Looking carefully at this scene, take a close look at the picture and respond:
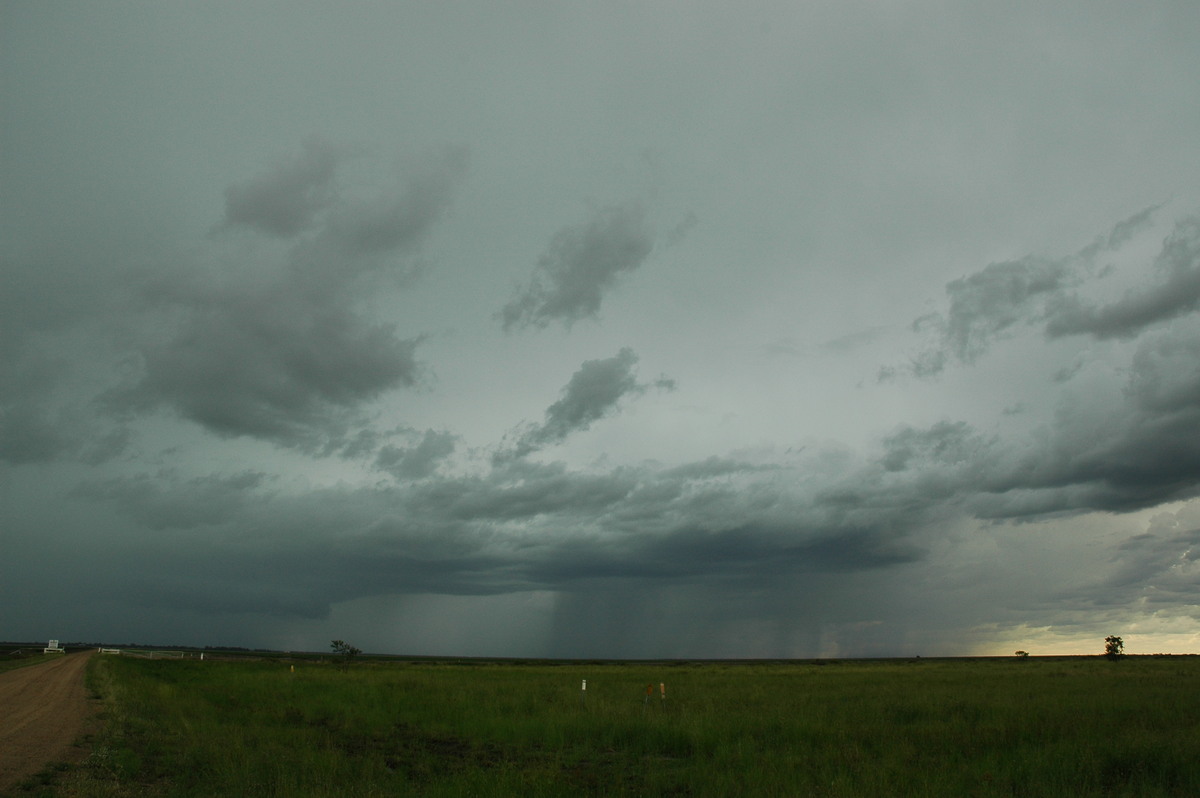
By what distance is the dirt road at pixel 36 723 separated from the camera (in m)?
14.8

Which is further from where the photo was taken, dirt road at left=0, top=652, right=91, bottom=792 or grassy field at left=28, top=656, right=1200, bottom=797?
dirt road at left=0, top=652, right=91, bottom=792

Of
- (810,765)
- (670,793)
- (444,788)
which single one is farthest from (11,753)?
(810,765)

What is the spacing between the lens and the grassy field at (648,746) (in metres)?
13.1

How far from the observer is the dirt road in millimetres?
14820

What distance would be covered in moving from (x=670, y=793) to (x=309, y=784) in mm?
6561

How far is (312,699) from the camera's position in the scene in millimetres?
30484

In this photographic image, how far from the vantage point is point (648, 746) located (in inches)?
756

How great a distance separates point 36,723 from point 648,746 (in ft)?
57.6

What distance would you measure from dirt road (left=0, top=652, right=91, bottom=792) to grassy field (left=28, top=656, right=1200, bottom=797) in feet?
3.12

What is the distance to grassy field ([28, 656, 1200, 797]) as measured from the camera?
13094 millimetres

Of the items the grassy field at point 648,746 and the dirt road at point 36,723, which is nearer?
the grassy field at point 648,746

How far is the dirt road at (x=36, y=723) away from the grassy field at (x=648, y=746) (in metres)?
0.95

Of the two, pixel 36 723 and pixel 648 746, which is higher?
pixel 36 723

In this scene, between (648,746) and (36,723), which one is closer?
(648,746)
